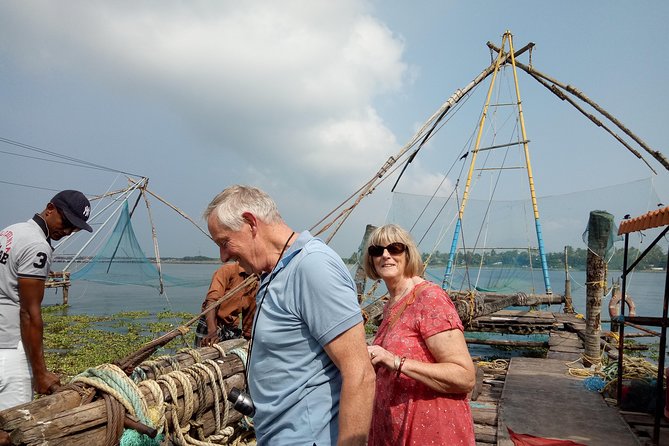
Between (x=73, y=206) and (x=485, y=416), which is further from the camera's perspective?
(x=485, y=416)

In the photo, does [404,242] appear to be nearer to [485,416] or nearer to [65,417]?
[65,417]

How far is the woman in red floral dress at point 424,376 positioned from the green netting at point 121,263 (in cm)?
1450

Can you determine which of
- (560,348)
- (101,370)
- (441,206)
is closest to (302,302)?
(101,370)

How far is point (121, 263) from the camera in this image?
17.5m

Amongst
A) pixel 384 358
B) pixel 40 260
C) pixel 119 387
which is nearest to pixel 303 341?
pixel 384 358

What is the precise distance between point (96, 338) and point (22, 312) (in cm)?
1404

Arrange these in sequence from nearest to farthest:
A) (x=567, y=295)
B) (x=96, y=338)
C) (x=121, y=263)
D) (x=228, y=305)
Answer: (x=228, y=305) < (x=567, y=295) < (x=96, y=338) < (x=121, y=263)

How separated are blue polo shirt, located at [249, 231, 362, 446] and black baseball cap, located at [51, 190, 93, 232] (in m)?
1.97

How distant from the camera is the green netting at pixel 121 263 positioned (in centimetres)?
1561

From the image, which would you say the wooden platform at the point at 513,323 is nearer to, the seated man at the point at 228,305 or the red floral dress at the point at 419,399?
the seated man at the point at 228,305

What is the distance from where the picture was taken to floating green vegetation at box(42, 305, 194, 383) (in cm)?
1134

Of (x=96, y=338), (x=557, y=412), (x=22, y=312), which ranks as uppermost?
(x=22, y=312)

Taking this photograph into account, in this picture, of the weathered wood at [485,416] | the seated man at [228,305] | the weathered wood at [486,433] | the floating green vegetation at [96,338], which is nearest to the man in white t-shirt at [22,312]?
the seated man at [228,305]

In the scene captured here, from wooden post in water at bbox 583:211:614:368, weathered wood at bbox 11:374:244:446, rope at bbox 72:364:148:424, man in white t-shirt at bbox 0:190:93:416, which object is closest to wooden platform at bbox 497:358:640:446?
wooden post in water at bbox 583:211:614:368
